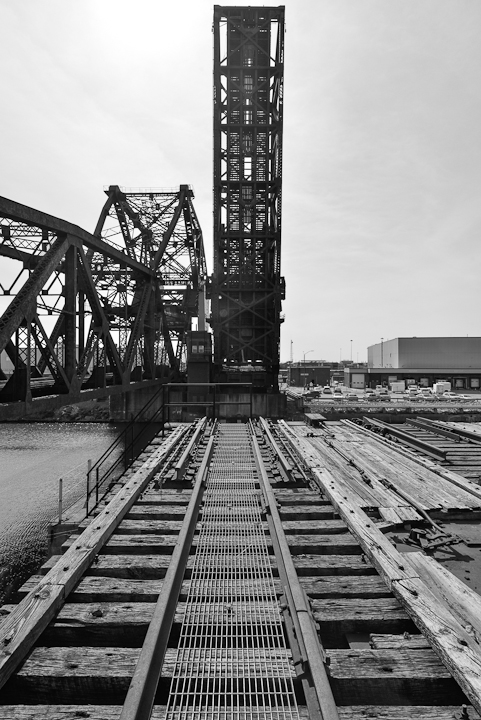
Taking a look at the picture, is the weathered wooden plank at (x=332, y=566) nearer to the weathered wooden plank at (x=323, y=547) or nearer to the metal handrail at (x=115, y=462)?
the weathered wooden plank at (x=323, y=547)

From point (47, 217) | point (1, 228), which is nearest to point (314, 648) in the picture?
point (47, 217)

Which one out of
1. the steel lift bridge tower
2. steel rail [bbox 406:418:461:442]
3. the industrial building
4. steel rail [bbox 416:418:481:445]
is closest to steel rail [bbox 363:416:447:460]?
steel rail [bbox 406:418:461:442]

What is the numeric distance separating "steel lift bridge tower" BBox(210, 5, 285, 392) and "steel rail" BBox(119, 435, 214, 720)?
25938mm

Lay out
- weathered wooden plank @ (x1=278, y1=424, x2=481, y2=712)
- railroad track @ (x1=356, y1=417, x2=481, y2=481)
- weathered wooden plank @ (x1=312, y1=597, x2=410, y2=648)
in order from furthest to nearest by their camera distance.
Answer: railroad track @ (x1=356, y1=417, x2=481, y2=481)
weathered wooden plank @ (x1=312, y1=597, x2=410, y2=648)
weathered wooden plank @ (x1=278, y1=424, x2=481, y2=712)

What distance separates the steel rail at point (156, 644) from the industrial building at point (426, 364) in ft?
213

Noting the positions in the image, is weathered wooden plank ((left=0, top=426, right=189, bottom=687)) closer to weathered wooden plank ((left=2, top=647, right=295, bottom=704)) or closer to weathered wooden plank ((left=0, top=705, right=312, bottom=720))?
weathered wooden plank ((left=2, top=647, right=295, bottom=704))

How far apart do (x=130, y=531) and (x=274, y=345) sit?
2598 centimetres

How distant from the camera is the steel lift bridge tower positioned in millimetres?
29891

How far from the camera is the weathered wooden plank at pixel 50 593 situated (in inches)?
112

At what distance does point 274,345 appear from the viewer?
30.6 metres

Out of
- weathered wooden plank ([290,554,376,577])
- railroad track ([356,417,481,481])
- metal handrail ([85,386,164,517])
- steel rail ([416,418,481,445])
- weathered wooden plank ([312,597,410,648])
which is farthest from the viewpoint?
steel rail ([416,418,481,445])

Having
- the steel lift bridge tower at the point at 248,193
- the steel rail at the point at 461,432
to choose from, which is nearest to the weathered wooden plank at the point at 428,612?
the steel rail at the point at 461,432

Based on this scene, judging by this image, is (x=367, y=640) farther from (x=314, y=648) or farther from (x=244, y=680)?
(x=244, y=680)

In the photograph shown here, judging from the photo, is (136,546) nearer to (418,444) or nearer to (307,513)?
(307,513)
